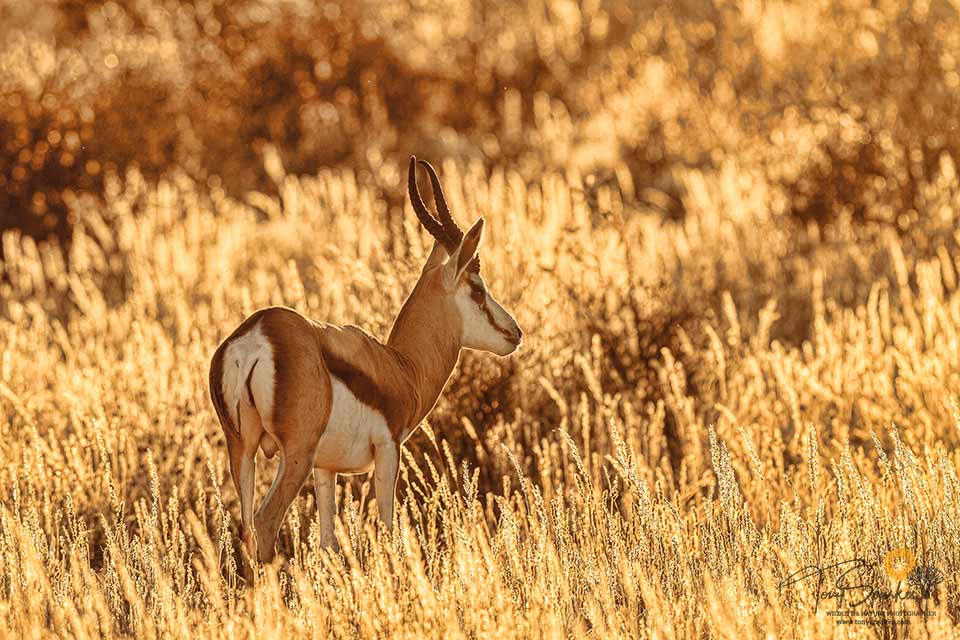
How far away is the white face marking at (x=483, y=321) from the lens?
18.5 ft

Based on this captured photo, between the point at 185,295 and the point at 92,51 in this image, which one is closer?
the point at 185,295

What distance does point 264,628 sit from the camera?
13.5 feet

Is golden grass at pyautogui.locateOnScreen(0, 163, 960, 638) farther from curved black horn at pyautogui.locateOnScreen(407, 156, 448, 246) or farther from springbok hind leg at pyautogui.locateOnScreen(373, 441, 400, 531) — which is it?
curved black horn at pyautogui.locateOnScreen(407, 156, 448, 246)

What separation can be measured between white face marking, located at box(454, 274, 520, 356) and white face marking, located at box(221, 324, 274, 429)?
1.12m

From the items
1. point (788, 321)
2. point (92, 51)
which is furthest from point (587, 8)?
point (788, 321)

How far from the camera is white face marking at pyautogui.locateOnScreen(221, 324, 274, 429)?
4.66m

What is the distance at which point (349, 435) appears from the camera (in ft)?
16.4

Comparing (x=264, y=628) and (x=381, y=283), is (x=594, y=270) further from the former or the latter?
(x=264, y=628)

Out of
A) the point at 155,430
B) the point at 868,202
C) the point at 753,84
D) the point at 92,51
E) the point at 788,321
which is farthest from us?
the point at 753,84

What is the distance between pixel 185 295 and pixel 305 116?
236 inches

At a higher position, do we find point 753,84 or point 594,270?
point 753,84

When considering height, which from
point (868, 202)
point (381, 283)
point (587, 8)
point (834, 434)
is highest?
point (587, 8)

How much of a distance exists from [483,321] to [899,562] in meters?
1.72

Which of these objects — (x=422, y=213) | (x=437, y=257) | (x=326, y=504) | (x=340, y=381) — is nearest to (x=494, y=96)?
(x=437, y=257)
